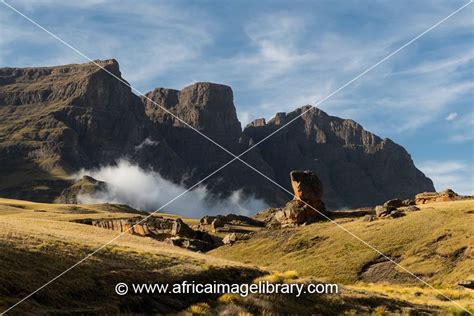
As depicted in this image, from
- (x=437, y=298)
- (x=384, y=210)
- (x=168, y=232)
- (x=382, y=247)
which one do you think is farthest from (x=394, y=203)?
(x=437, y=298)

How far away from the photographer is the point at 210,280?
3369 centimetres

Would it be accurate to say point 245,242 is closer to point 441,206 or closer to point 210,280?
point 441,206

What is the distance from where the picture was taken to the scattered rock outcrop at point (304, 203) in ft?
353

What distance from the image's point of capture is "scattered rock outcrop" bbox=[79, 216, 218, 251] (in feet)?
302

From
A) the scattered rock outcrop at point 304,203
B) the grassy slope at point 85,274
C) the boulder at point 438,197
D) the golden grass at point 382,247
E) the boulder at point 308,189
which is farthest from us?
the boulder at point 308,189

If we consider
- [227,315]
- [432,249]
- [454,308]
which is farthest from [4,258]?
[432,249]

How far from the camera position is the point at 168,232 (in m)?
105

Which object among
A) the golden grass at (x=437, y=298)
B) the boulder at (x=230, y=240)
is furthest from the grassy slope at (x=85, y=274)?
the boulder at (x=230, y=240)

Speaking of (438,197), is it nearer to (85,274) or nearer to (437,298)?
(437,298)

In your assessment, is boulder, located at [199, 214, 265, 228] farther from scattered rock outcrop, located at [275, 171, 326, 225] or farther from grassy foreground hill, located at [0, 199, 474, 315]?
grassy foreground hill, located at [0, 199, 474, 315]

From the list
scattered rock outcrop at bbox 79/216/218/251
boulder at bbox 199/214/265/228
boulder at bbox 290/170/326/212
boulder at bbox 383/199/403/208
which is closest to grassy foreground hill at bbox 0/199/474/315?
boulder at bbox 383/199/403/208

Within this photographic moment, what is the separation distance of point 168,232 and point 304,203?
27545 mm

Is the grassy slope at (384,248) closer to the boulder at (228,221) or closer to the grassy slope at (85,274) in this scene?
the grassy slope at (85,274)

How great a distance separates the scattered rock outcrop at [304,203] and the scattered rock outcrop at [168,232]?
53.4 ft
